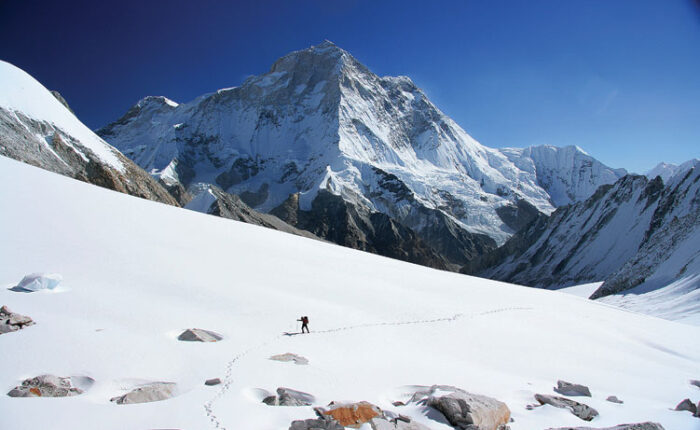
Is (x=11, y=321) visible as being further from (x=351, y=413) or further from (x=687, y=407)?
(x=687, y=407)

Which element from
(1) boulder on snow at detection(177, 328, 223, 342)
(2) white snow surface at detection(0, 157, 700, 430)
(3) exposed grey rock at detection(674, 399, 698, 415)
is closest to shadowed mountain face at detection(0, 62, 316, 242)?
(2) white snow surface at detection(0, 157, 700, 430)

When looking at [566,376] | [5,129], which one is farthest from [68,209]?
[5,129]

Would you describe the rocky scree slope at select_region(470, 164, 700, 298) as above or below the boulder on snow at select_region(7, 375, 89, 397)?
above

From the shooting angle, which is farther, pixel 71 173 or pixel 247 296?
pixel 71 173

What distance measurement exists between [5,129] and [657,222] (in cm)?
10151

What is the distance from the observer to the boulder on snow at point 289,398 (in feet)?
21.8

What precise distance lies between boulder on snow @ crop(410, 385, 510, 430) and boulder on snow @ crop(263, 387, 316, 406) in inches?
77.9

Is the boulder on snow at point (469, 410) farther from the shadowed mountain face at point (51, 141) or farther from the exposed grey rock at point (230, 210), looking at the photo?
the exposed grey rock at point (230, 210)

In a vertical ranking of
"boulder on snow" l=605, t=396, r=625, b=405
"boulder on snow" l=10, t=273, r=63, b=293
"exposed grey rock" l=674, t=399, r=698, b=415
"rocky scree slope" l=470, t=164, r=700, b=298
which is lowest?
"boulder on snow" l=605, t=396, r=625, b=405

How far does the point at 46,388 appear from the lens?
20.3 feet

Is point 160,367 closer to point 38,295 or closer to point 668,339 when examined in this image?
point 38,295

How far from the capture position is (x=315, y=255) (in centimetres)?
2173

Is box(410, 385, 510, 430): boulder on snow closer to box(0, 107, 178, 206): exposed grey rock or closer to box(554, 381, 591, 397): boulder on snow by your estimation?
box(554, 381, 591, 397): boulder on snow

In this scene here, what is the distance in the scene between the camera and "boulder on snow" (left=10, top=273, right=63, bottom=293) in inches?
384
